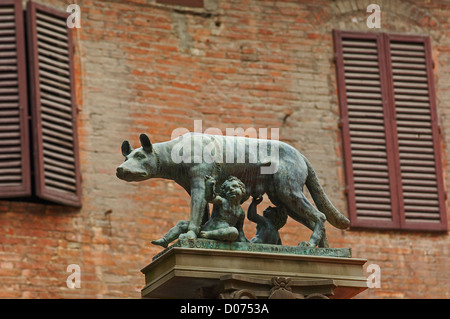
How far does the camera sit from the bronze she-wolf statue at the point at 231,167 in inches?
506

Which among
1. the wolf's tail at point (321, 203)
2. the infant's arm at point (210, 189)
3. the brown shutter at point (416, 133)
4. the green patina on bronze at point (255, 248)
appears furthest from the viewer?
the brown shutter at point (416, 133)

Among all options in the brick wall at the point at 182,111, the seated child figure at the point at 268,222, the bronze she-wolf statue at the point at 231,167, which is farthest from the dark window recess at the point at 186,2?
the seated child figure at the point at 268,222

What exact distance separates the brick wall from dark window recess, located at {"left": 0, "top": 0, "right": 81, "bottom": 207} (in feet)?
0.67

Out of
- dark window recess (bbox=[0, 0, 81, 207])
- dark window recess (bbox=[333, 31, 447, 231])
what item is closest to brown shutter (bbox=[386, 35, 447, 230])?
dark window recess (bbox=[333, 31, 447, 231])

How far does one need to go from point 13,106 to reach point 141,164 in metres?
5.52

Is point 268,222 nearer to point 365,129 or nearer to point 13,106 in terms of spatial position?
point 13,106

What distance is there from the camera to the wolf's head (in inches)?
507

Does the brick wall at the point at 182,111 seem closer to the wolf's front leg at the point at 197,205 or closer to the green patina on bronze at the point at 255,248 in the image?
the wolf's front leg at the point at 197,205

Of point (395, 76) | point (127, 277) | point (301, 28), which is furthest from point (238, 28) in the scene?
point (127, 277)

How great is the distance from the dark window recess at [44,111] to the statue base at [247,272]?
223 inches

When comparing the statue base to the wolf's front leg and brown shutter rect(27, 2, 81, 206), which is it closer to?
the wolf's front leg

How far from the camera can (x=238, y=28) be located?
19875 mm

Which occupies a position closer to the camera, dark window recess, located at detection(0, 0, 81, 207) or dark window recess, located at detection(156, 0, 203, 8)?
dark window recess, located at detection(0, 0, 81, 207)
